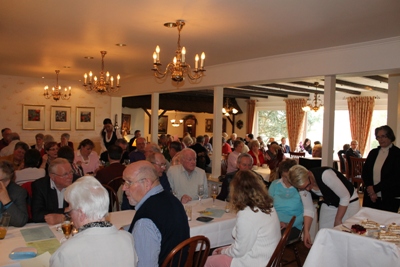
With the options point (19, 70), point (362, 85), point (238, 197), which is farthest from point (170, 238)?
point (362, 85)

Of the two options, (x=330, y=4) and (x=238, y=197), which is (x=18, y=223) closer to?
(x=238, y=197)

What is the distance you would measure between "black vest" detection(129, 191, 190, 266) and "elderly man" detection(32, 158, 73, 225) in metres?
1.26

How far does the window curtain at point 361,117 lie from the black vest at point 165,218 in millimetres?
11287

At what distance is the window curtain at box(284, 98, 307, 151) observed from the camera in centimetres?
1384

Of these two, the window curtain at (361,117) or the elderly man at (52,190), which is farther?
the window curtain at (361,117)

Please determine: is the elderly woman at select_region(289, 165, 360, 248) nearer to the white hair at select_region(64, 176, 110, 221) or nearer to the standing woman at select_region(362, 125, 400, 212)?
the standing woman at select_region(362, 125, 400, 212)

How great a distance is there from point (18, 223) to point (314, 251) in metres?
2.25

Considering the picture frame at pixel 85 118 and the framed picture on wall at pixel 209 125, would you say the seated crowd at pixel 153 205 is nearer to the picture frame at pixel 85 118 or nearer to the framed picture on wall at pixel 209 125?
the picture frame at pixel 85 118

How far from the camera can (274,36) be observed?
15.7 ft

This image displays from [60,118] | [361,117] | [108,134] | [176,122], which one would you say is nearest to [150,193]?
[108,134]

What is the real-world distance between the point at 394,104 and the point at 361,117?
16.7ft

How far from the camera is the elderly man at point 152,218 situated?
6.73 ft

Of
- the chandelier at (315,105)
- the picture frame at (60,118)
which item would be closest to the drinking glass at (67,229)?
the chandelier at (315,105)

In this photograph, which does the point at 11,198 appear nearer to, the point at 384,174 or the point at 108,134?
the point at 384,174
